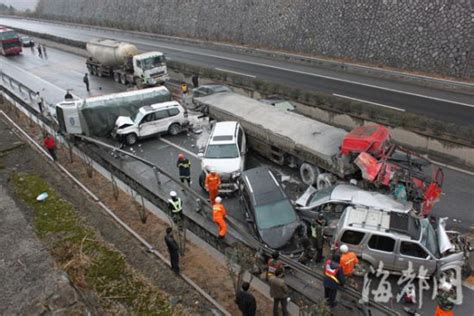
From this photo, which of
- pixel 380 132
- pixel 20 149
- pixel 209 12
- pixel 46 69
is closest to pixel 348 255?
pixel 380 132

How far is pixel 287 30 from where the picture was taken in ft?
116

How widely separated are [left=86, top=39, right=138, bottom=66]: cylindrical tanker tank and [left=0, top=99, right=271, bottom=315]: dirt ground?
15314 mm

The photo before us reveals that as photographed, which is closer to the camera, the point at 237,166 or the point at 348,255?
the point at 348,255

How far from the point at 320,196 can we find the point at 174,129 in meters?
10.0

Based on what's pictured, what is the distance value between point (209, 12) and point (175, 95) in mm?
21238

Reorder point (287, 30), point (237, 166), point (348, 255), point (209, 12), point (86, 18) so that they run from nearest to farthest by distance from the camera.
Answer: point (348, 255) < point (237, 166) < point (287, 30) < point (209, 12) < point (86, 18)

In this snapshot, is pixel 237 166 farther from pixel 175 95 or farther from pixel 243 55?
pixel 243 55

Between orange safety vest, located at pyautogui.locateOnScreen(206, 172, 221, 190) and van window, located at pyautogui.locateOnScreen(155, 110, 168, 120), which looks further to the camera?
van window, located at pyautogui.locateOnScreen(155, 110, 168, 120)

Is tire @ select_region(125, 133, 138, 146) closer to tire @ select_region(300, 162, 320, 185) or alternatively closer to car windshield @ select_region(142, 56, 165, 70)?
tire @ select_region(300, 162, 320, 185)

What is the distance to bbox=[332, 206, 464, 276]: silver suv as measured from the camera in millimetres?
9625

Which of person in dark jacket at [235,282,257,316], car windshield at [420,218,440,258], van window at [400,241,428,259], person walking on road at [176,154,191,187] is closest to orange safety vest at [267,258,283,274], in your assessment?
person in dark jacket at [235,282,257,316]

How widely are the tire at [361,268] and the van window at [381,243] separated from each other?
485 millimetres

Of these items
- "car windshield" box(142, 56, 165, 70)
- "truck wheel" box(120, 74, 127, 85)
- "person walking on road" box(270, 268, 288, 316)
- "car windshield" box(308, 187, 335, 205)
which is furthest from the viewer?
"truck wheel" box(120, 74, 127, 85)

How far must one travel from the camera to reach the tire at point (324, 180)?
13316 mm
